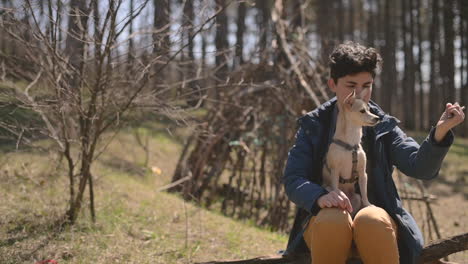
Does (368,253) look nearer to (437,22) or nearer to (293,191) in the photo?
(293,191)

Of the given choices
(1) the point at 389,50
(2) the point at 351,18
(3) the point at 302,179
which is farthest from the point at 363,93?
(2) the point at 351,18

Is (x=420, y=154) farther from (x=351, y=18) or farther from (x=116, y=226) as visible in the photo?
(x=351, y=18)

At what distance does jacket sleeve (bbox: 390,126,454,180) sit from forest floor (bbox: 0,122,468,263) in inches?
66.9

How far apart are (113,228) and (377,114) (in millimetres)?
2435

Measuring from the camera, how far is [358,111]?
222 centimetres

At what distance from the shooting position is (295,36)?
19.6 ft

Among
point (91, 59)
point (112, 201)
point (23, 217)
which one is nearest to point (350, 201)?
point (91, 59)

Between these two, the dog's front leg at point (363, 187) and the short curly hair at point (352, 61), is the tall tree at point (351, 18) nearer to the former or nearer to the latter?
the short curly hair at point (352, 61)

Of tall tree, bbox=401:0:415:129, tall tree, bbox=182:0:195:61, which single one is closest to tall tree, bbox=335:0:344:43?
tall tree, bbox=401:0:415:129

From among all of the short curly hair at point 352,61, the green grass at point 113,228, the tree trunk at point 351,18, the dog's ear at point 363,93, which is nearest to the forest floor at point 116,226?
the green grass at point 113,228

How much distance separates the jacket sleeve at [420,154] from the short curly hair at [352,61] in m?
0.36

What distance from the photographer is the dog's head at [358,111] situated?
2209 millimetres

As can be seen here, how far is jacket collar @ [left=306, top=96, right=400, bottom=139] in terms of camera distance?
2438 millimetres

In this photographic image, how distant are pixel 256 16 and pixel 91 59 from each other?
13191mm
